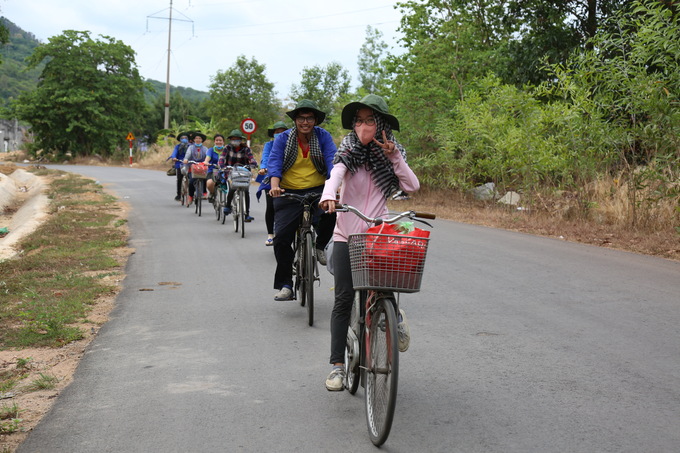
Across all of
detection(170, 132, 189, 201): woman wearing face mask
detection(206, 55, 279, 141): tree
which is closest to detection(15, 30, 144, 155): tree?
detection(206, 55, 279, 141): tree

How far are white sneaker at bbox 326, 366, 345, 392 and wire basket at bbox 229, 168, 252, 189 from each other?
33.3ft

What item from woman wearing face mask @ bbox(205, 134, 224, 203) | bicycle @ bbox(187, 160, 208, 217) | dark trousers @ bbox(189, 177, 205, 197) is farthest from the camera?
dark trousers @ bbox(189, 177, 205, 197)

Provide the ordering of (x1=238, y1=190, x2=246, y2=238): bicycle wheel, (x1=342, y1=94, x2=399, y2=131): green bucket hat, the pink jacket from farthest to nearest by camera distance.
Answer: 1. (x1=238, y1=190, x2=246, y2=238): bicycle wheel
2. the pink jacket
3. (x1=342, y1=94, x2=399, y2=131): green bucket hat

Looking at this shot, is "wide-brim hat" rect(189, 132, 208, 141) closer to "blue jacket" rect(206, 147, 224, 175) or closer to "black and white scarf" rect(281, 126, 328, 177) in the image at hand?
"blue jacket" rect(206, 147, 224, 175)

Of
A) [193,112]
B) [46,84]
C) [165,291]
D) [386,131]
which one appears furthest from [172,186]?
[193,112]

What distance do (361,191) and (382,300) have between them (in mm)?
1006

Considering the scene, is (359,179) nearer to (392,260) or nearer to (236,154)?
(392,260)

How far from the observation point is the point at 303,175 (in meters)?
7.75

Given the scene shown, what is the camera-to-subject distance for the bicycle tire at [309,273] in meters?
7.00

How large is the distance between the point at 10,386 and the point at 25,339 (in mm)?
1307

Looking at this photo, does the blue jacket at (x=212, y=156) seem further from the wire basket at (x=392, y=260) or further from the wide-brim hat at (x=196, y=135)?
the wire basket at (x=392, y=260)

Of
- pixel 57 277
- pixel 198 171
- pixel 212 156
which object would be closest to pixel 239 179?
pixel 212 156

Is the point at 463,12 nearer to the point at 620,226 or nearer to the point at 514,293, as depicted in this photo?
the point at 620,226

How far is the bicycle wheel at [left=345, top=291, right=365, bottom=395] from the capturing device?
4.56m
